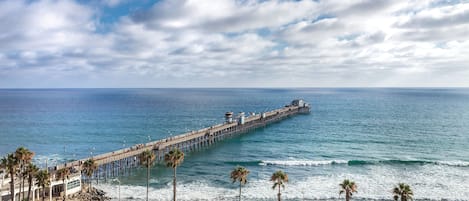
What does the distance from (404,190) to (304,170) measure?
92.3 feet

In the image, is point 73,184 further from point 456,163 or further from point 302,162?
point 456,163

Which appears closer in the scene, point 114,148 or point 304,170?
point 304,170

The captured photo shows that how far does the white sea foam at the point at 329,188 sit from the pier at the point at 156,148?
18.6 ft

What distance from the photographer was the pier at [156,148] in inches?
1727

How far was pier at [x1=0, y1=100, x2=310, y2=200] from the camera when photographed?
43.9 metres

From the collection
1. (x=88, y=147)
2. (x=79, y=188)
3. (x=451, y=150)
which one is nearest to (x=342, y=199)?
(x=79, y=188)

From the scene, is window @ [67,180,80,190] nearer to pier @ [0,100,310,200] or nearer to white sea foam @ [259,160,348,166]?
pier @ [0,100,310,200]

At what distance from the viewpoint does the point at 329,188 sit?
47.8 m

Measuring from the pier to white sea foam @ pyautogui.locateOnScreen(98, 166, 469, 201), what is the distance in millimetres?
5665

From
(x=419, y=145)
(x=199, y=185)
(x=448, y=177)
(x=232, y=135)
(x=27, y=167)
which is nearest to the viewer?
(x=27, y=167)

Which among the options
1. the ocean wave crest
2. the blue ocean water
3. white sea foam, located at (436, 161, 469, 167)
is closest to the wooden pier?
the blue ocean water

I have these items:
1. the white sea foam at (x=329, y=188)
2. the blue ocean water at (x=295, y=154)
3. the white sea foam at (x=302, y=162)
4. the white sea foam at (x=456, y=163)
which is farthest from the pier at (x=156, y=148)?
the white sea foam at (x=456, y=163)

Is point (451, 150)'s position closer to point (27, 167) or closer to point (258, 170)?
point (258, 170)

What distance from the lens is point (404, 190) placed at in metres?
29.6
